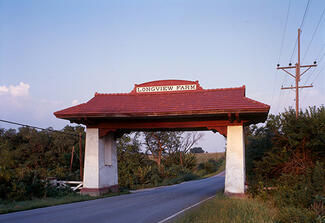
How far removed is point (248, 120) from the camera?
57.5 ft

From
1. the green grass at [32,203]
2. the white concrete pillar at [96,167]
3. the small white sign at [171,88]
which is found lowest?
the green grass at [32,203]

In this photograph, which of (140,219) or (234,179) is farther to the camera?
(234,179)

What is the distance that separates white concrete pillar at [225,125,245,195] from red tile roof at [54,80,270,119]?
1578 mm

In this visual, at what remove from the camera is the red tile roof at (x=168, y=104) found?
16.6 metres

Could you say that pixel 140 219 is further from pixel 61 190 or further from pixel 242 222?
pixel 61 190

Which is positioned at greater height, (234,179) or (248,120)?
(248,120)

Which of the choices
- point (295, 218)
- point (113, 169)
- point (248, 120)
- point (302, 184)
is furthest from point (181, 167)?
point (295, 218)

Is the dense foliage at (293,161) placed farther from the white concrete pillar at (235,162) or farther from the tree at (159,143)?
the tree at (159,143)

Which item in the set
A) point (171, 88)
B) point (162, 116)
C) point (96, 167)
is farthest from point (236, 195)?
point (96, 167)

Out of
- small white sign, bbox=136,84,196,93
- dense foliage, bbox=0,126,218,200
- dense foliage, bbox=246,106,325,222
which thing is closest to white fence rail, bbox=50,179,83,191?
dense foliage, bbox=0,126,218,200

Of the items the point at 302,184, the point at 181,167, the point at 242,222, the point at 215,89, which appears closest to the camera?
the point at 242,222

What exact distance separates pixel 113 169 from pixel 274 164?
9957mm

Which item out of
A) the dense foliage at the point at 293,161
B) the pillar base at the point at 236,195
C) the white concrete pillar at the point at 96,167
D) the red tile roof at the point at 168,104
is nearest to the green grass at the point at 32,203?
the white concrete pillar at the point at 96,167

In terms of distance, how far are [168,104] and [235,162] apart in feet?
16.4
